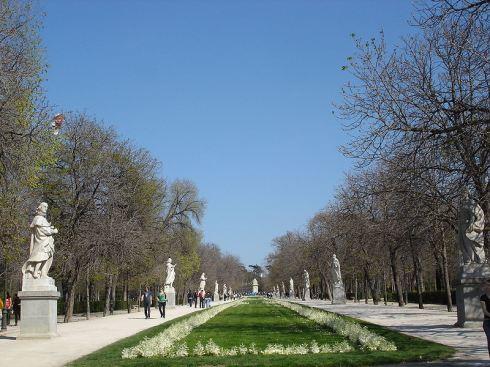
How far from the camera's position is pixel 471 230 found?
835 inches

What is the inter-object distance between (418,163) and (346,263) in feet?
160

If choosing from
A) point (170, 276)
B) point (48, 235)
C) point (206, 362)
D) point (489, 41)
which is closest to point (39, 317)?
point (48, 235)

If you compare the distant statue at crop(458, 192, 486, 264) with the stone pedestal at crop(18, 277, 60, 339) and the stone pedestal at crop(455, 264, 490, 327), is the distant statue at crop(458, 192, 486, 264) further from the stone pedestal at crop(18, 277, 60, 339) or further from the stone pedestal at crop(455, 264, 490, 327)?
the stone pedestal at crop(18, 277, 60, 339)

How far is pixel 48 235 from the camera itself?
2227 centimetres

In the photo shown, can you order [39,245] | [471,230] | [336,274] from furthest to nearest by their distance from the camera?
[336,274] → [39,245] → [471,230]

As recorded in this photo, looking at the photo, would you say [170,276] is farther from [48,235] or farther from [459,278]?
[459,278]

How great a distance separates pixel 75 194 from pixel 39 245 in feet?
47.5

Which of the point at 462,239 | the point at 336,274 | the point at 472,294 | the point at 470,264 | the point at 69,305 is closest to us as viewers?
the point at 472,294

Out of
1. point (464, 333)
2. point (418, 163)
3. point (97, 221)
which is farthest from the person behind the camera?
point (97, 221)

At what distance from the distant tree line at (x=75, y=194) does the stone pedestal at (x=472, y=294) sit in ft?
49.5

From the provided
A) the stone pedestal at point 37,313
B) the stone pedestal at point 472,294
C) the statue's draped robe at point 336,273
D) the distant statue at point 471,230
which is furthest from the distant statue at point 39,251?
the statue's draped robe at point 336,273

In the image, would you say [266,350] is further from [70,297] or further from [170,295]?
[170,295]

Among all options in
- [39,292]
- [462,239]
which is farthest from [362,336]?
[39,292]

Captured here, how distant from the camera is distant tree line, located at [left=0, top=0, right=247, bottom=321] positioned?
20125 millimetres
